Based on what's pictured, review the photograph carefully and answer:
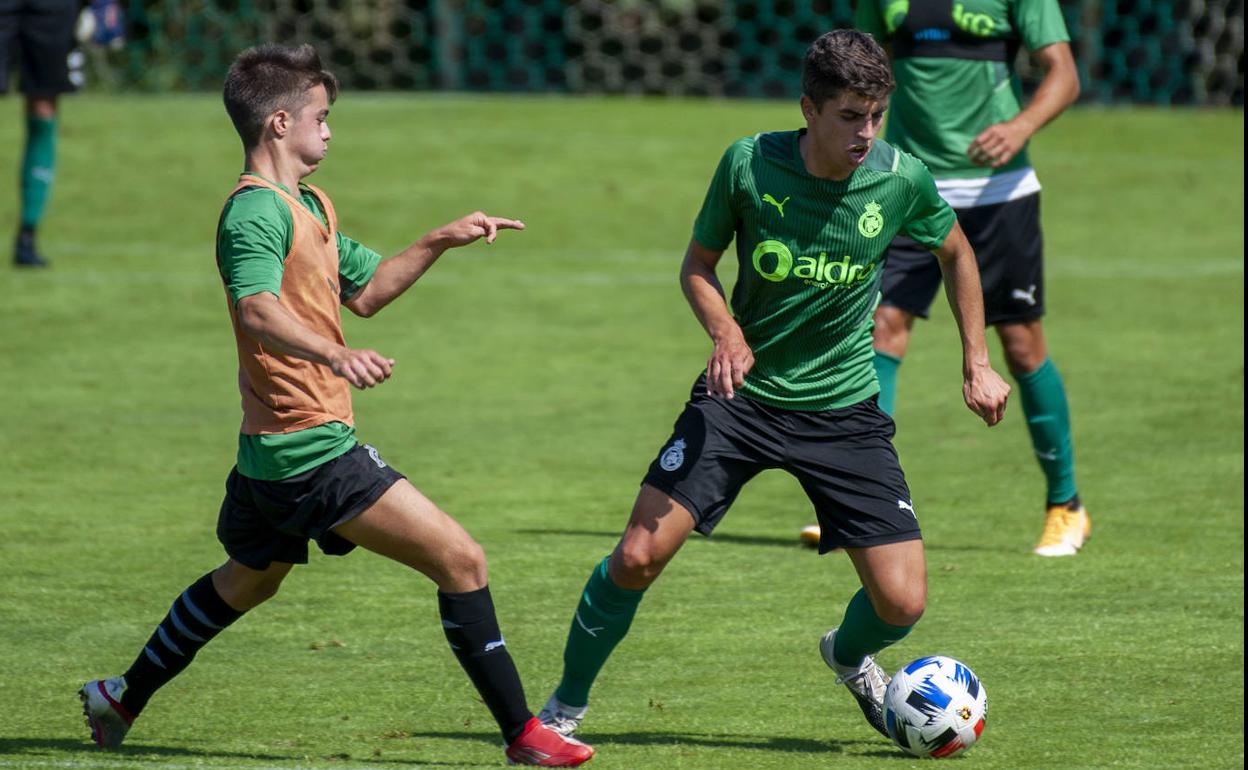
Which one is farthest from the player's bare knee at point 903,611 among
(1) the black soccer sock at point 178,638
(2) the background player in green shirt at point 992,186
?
(2) the background player in green shirt at point 992,186

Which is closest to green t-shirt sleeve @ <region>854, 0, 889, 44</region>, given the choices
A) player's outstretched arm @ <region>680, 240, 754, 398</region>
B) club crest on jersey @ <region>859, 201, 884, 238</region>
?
club crest on jersey @ <region>859, 201, 884, 238</region>

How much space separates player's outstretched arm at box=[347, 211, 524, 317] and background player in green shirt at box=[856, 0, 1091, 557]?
2.47 metres

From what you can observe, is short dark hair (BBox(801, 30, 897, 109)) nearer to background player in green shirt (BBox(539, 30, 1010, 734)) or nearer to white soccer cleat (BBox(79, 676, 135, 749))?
background player in green shirt (BBox(539, 30, 1010, 734))

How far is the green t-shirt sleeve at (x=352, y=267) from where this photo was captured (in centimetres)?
466

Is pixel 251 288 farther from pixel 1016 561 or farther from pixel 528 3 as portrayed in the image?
pixel 528 3

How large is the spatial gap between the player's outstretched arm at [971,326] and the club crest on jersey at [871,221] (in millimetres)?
217

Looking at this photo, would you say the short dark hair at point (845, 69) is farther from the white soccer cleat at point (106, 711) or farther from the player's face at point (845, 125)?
the white soccer cleat at point (106, 711)

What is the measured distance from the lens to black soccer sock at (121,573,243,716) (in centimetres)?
464

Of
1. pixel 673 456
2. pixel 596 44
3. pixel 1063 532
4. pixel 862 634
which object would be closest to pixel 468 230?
pixel 673 456

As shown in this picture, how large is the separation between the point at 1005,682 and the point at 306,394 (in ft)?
7.21

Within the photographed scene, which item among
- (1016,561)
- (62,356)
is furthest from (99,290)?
(1016,561)

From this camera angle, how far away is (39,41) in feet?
37.7

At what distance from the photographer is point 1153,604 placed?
6.10 metres

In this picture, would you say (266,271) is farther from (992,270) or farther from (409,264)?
(992,270)
